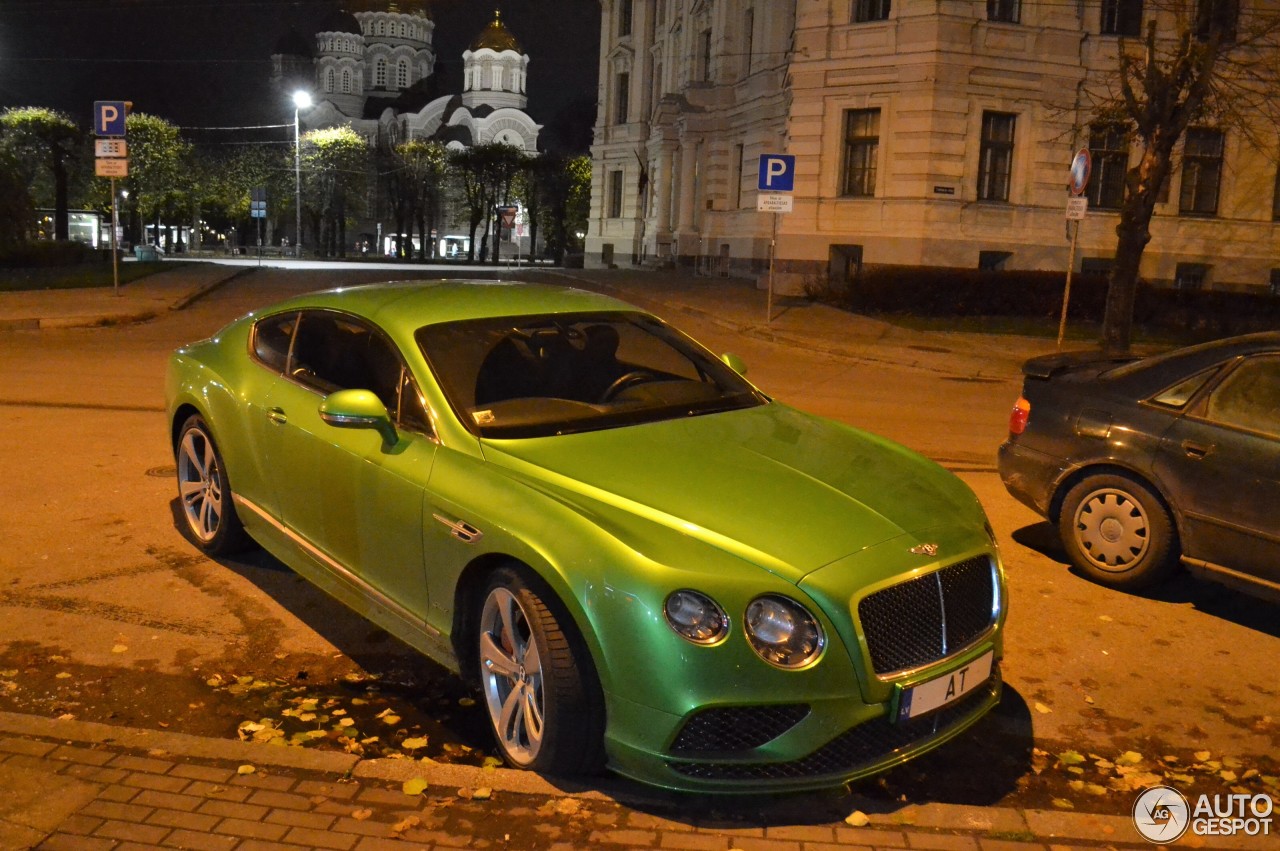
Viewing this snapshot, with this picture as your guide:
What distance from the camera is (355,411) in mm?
4469

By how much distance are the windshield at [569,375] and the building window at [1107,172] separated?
27.4 metres

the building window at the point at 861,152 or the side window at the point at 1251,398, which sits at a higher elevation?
the building window at the point at 861,152

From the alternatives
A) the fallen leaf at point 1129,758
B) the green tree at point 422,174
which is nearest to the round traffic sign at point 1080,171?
the fallen leaf at point 1129,758

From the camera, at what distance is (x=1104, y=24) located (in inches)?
1155

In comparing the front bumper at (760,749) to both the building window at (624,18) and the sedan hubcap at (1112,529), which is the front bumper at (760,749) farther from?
the building window at (624,18)

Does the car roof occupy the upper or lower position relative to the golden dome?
lower

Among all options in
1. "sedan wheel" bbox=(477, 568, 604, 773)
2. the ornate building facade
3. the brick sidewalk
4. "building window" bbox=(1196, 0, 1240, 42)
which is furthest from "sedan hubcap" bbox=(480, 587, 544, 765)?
the ornate building facade

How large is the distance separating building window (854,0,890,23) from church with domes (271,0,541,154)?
68.9 meters

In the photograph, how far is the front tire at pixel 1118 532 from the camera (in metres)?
6.05

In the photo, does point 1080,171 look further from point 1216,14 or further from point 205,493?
point 205,493

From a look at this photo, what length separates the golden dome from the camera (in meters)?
94.8

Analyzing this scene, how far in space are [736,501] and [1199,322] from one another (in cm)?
2231

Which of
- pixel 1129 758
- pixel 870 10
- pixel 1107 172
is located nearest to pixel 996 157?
pixel 1107 172

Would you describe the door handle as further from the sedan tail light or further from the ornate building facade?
the ornate building facade
